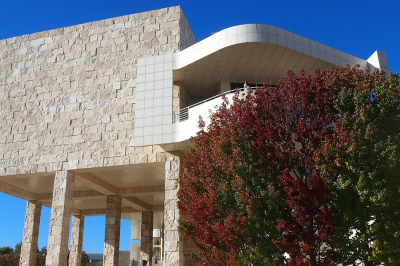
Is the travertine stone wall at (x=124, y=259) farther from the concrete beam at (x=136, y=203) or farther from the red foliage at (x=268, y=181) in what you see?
the red foliage at (x=268, y=181)

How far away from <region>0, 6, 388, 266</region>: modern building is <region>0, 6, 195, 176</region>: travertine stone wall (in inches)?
2.2

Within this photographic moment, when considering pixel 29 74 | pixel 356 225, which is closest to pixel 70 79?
pixel 29 74

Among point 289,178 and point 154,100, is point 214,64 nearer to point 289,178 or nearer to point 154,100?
point 154,100

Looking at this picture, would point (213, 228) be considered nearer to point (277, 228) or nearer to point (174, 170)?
point (277, 228)

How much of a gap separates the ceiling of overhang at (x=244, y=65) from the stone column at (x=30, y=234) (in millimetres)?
13127

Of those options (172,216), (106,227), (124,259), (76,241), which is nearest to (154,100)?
(172,216)

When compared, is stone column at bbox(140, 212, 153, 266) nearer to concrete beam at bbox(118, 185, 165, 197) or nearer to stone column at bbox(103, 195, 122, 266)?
stone column at bbox(103, 195, 122, 266)

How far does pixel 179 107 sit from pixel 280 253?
364 inches

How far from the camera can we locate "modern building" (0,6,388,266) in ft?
56.4

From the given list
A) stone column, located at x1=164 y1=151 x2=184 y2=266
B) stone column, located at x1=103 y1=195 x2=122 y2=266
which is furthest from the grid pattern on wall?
stone column, located at x1=103 y1=195 x2=122 y2=266

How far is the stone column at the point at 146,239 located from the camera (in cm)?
2658

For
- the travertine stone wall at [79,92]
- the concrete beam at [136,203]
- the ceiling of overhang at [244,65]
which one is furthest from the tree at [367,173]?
the concrete beam at [136,203]

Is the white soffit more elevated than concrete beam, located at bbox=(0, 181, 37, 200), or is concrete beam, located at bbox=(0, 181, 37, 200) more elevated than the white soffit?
the white soffit

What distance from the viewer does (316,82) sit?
12.3 metres
